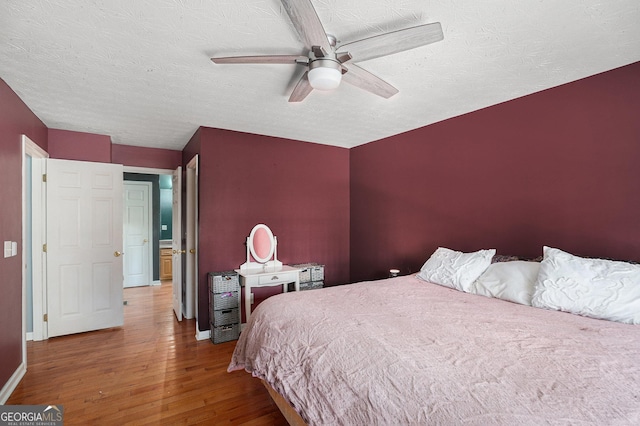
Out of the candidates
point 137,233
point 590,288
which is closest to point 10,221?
point 137,233

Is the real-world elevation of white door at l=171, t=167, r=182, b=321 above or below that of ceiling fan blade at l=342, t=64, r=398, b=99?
below

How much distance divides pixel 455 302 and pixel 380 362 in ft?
3.46

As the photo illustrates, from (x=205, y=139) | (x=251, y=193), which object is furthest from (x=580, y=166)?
(x=205, y=139)

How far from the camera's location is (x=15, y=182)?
2461mm

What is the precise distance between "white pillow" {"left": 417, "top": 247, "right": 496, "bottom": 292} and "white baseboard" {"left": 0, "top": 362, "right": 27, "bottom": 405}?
3323 mm

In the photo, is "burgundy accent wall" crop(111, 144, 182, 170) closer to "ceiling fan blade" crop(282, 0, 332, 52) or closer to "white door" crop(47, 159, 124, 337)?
"white door" crop(47, 159, 124, 337)

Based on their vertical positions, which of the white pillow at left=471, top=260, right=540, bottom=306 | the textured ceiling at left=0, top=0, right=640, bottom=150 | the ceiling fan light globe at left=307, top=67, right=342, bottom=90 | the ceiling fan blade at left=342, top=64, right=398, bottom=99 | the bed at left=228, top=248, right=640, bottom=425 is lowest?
the bed at left=228, top=248, right=640, bottom=425

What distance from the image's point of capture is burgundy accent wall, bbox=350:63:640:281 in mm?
2098

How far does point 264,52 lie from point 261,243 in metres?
2.36

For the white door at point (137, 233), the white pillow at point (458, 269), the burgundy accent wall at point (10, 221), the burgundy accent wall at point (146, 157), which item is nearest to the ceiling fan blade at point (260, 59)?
the burgundy accent wall at point (10, 221)

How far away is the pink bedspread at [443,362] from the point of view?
3.12 ft

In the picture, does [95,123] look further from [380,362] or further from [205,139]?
[380,362]

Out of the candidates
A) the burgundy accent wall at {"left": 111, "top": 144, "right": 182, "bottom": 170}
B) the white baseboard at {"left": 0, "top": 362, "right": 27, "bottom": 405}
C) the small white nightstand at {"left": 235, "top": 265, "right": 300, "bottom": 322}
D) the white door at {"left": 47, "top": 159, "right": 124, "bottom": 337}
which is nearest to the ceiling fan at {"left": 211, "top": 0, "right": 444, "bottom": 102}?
the small white nightstand at {"left": 235, "top": 265, "right": 300, "bottom": 322}

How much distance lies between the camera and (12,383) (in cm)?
232
